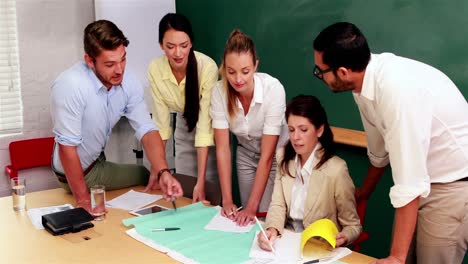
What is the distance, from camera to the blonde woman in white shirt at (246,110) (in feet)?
7.78

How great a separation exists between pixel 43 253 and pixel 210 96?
3.90 feet

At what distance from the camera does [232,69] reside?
7.77 feet

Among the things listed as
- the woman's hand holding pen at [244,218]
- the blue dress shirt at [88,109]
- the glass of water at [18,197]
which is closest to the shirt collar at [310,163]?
the woman's hand holding pen at [244,218]

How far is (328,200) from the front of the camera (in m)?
2.16

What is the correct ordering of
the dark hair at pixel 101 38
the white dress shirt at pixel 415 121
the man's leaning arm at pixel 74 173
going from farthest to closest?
the man's leaning arm at pixel 74 173 < the dark hair at pixel 101 38 < the white dress shirt at pixel 415 121

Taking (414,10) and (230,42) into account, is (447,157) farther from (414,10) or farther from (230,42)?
(414,10)

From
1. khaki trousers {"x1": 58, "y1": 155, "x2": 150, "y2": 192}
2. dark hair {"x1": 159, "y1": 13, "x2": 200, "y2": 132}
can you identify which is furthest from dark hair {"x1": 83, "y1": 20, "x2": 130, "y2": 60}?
khaki trousers {"x1": 58, "y1": 155, "x2": 150, "y2": 192}

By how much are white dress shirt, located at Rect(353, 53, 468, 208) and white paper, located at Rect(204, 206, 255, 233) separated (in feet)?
2.14

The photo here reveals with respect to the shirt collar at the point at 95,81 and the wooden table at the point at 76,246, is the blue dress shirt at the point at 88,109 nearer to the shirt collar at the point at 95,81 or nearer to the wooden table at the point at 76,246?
the shirt collar at the point at 95,81

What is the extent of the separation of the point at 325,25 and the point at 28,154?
2.19 m

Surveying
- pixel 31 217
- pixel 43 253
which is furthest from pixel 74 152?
pixel 43 253

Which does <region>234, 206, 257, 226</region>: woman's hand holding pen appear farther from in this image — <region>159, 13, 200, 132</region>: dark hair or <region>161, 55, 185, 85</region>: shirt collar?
<region>161, 55, 185, 85</region>: shirt collar

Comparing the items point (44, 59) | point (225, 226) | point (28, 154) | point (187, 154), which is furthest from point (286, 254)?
point (44, 59)

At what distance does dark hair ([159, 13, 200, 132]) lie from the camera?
2684 mm
